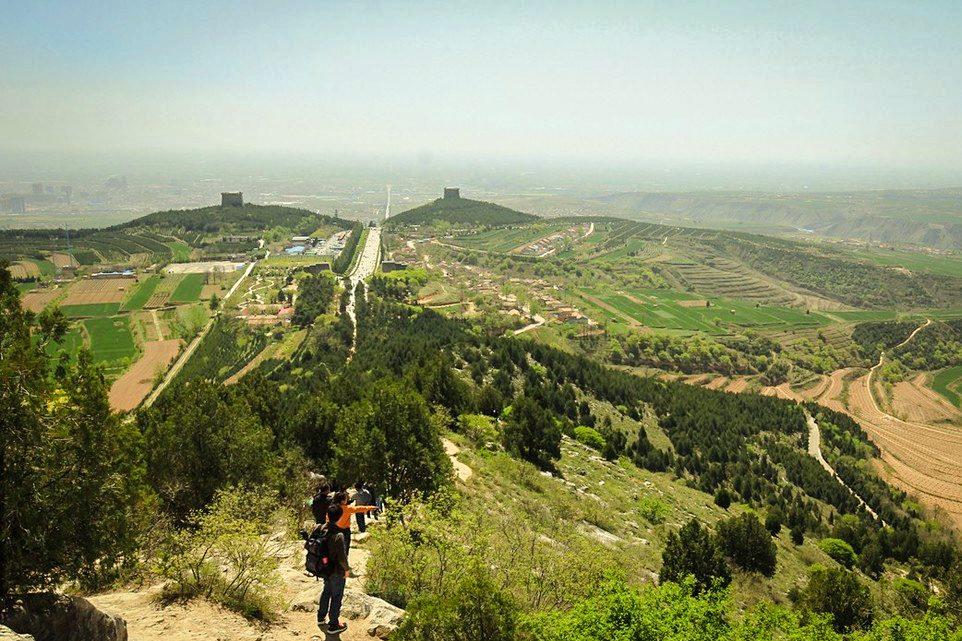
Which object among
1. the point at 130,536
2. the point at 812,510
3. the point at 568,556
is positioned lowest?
the point at 812,510

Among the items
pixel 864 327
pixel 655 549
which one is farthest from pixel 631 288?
pixel 655 549

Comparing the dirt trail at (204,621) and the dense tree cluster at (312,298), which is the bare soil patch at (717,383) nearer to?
the dense tree cluster at (312,298)

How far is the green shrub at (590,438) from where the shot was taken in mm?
43344

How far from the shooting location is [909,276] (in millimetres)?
148000

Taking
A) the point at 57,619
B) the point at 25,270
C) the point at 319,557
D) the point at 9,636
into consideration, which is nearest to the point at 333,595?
the point at 319,557

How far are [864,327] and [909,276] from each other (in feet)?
187

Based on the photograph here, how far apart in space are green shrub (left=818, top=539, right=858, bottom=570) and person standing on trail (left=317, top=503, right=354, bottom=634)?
34494mm

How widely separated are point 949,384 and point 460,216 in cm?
13324

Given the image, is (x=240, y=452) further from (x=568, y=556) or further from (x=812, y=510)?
(x=812, y=510)

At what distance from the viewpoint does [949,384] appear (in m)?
87.2

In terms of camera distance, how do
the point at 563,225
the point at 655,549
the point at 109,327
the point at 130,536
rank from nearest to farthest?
1. the point at 130,536
2. the point at 655,549
3. the point at 109,327
4. the point at 563,225

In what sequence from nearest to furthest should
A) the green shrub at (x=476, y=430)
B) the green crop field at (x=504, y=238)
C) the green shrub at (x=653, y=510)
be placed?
the green shrub at (x=653, y=510) < the green shrub at (x=476, y=430) < the green crop field at (x=504, y=238)

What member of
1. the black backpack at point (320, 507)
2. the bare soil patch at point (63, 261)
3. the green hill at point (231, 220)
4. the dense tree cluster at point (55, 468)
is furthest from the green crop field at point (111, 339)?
the black backpack at point (320, 507)

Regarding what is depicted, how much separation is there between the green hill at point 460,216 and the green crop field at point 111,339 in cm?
10447
